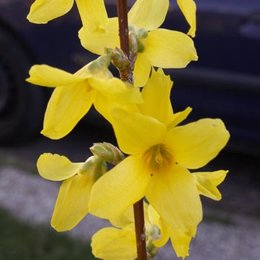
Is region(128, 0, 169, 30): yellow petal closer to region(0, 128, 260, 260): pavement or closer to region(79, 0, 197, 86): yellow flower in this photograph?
region(79, 0, 197, 86): yellow flower


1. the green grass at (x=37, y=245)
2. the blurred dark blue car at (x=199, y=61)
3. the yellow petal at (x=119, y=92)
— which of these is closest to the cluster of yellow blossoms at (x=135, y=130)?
the yellow petal at (x=119, y=92)

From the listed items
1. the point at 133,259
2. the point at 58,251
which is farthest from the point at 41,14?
the point at 58,251

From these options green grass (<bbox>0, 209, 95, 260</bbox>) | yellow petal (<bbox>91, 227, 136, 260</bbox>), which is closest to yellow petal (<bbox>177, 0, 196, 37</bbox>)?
yellow petal (<bbox>91, 227, 136, 260</bbox>)

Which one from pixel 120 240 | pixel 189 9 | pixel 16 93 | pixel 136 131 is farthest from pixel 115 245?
pixel 16 93

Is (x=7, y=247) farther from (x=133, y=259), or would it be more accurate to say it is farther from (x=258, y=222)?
(x=133, y=259)

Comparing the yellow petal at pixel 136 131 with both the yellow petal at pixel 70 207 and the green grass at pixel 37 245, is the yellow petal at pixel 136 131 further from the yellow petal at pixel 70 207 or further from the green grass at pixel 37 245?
the green grass at pixel 37 245

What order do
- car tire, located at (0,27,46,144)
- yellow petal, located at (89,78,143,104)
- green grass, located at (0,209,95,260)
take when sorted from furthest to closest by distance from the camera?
1. car tire, located at (0,27,46,144)
2. green grass, located at (0,209,95,260)
3. yellow petal, located at (89,78,143,104)
